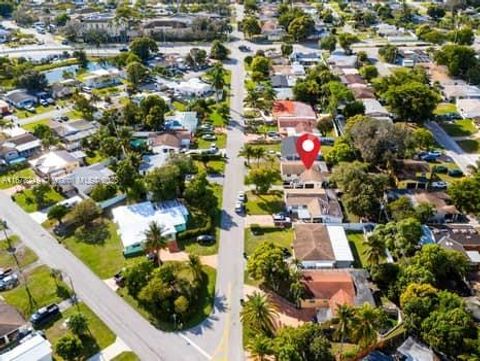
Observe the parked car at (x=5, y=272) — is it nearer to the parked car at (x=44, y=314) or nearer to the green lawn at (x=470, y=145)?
the parked car at (x=44, y=314)

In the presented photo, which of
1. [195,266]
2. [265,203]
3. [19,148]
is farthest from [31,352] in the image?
[19,148]

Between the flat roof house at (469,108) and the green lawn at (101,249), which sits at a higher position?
the flat roof house at (469,108)

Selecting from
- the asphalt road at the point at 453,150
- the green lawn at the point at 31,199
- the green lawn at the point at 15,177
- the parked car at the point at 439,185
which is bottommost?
the green lawn at the point at 31,199

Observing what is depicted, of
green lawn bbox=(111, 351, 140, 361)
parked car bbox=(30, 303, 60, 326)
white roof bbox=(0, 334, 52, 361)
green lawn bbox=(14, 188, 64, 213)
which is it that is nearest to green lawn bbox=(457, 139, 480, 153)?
green lawn bbox=(111, 351, 140, 361)

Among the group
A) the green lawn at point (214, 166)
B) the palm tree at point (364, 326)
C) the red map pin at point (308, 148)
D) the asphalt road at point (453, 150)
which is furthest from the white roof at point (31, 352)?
the asphalt road at point (453, 150)

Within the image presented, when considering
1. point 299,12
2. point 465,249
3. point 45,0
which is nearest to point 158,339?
point 465,249

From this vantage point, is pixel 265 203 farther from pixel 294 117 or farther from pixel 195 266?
pixel 294 117

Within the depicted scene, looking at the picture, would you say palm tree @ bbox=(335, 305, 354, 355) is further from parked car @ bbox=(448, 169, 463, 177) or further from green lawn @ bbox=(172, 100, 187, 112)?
green lawn @ bbox=(172, 100, 187, 112)

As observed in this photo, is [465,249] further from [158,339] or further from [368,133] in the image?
[158,339]
